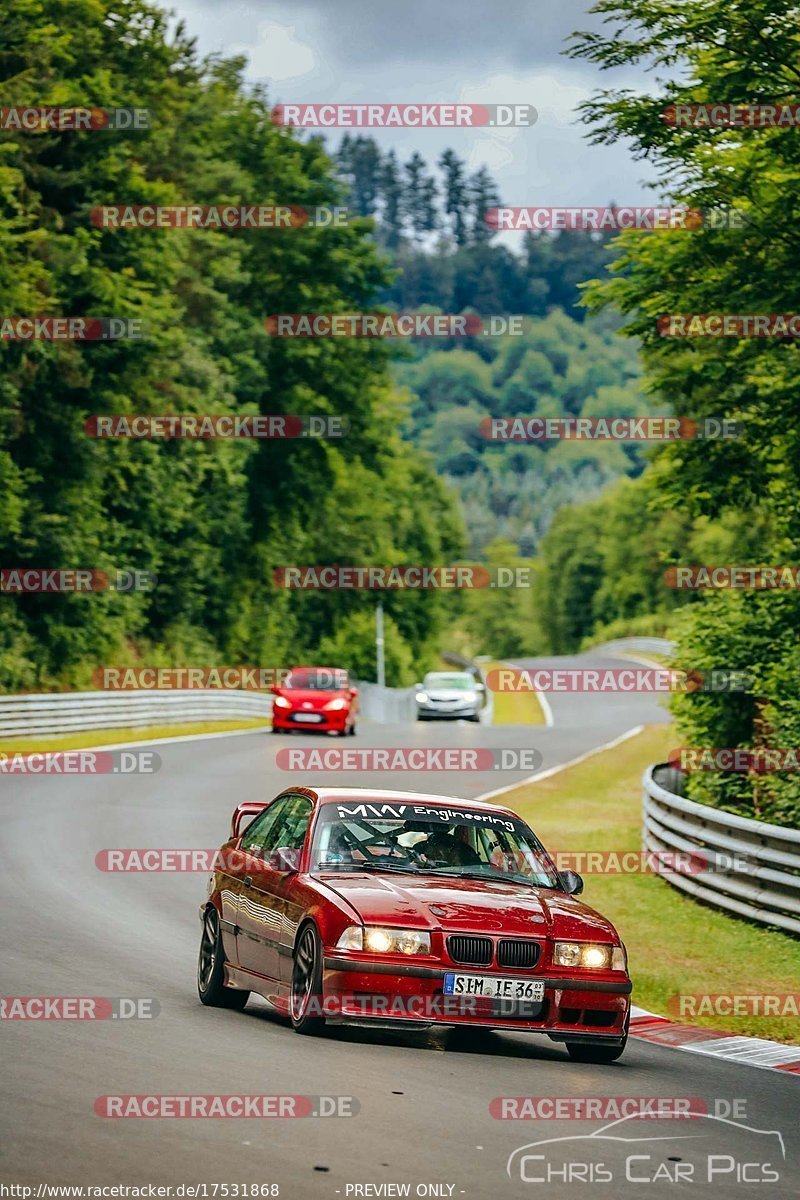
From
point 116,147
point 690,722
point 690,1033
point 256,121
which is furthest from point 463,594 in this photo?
point 690,1033

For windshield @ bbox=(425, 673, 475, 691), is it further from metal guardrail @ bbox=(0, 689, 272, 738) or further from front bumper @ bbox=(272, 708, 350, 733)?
front bumper @ bbox=(272, 708, 350, 733)

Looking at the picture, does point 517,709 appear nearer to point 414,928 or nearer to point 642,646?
point 642,646

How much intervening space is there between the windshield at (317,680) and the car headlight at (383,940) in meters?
33.4

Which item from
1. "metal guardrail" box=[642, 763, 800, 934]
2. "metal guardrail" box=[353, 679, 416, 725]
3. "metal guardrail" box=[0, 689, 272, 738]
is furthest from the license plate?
"metal guardrail" box=[353, 679, 416, 725]

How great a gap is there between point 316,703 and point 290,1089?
34609 millimetres

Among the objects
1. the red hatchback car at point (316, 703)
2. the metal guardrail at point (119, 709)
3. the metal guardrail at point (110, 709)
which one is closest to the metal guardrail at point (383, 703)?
the metal guardrail at point (119, 709)

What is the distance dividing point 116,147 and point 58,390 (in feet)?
20.5

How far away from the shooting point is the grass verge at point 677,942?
44.8 ft

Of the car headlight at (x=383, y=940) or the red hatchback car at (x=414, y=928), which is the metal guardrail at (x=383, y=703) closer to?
the red hatchback car at (x=414, y=928)

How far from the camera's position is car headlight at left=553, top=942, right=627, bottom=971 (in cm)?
980

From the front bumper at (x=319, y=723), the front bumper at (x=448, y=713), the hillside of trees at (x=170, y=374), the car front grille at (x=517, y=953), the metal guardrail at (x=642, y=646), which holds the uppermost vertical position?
the hillside of trees at (x=170, y=374)

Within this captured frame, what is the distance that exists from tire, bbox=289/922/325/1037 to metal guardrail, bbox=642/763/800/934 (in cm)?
645

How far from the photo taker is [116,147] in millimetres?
45344

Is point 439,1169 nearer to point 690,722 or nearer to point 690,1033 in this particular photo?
point 690,1033
